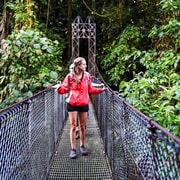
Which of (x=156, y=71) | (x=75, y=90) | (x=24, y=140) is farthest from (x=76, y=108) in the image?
(x=156, y=71)

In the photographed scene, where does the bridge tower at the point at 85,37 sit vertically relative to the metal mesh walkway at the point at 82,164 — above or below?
above

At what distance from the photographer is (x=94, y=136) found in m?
3.51

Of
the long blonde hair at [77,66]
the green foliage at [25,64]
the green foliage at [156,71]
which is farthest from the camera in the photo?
the green foliage at [25,64]

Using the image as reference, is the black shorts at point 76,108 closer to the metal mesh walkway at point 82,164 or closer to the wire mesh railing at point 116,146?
the wire mesh railing at point 116,146

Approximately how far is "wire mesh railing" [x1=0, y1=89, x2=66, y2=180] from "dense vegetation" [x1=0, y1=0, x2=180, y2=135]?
760 mm

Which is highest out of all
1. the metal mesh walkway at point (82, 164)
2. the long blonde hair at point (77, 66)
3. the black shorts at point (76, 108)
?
the long blonde hair at point (77, 66)

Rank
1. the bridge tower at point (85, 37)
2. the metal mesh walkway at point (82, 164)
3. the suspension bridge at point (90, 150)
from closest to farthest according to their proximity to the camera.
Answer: the suspension bridge at point (90, 150) → the metal mesh walkway at point (82, 164) → the bridge tower at point (85, 37)

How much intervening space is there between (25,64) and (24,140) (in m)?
3.31

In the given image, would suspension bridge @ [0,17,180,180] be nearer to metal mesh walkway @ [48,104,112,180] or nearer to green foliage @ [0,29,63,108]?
metal mesh walkway @ [48,104,112,180]

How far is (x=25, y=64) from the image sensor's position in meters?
4.75

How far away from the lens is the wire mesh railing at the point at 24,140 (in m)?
1.22

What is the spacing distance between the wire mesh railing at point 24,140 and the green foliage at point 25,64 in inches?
84.8

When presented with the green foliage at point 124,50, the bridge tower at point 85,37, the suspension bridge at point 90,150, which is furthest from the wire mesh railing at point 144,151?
the bridge tower at point 85,37

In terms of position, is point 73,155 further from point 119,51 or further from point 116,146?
point 119,51
